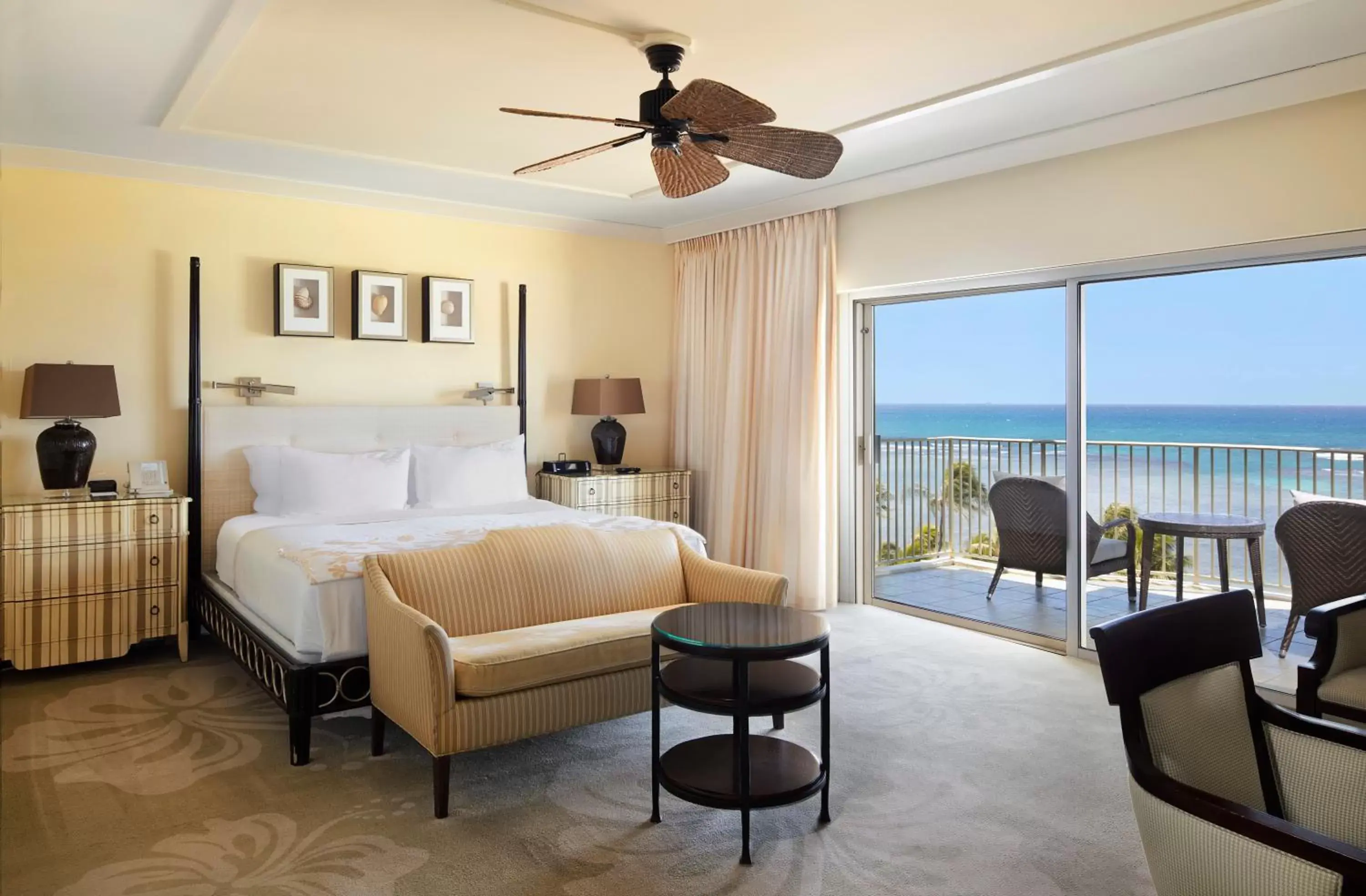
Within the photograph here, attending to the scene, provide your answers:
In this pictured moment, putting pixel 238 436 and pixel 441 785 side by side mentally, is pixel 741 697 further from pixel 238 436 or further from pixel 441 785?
pixel 238 436

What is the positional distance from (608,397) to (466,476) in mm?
1213

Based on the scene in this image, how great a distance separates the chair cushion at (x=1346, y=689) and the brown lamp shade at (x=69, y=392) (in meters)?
5.01

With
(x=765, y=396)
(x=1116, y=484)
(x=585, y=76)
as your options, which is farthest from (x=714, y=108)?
(x=765, y=396)

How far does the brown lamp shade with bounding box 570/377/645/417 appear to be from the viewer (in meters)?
5.89

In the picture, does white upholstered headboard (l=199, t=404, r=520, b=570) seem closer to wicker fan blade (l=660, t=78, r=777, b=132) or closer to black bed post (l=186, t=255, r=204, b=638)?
black bed post (l=186, t=255, r=204, b=638)

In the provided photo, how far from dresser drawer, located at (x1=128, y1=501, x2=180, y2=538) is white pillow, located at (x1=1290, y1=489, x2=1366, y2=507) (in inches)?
202

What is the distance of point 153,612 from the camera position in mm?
4348

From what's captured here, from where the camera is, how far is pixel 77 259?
4488mm

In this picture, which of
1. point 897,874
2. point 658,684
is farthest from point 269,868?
point 897,874

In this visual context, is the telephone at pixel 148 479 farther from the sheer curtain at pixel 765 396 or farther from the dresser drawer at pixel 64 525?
the sheer curtain at pixel 765 396

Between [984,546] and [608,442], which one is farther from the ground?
[608,442]

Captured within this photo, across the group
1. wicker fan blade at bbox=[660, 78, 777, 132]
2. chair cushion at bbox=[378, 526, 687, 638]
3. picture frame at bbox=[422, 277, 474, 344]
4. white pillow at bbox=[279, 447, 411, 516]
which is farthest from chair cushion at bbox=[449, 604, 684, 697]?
picture frame at bbox=[422, 277, 474, 344]

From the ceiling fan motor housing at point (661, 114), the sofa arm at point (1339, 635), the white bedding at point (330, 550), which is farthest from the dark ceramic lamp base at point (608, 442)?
the sofa arm at point (1339, 635)

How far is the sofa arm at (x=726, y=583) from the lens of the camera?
3.45m
